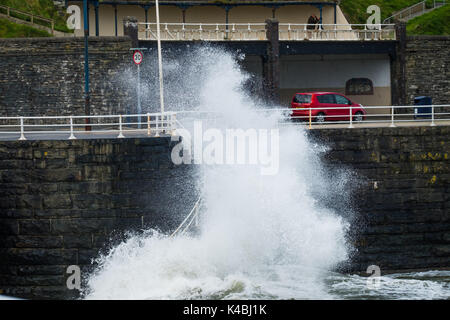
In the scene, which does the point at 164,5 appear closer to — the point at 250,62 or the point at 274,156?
the point at 250,62

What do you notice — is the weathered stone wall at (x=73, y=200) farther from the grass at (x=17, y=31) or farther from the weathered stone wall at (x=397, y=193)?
the grass at (x=17, y=31)

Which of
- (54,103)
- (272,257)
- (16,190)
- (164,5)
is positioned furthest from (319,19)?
(16,190)

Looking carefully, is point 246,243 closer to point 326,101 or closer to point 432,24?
point 326,101

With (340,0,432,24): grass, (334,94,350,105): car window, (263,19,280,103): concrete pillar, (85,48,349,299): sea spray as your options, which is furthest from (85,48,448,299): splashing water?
(340,0,432,24): grass

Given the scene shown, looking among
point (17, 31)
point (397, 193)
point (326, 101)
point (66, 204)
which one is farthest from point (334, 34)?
point (66, 204)

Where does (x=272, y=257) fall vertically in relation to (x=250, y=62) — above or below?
below

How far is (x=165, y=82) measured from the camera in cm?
3188

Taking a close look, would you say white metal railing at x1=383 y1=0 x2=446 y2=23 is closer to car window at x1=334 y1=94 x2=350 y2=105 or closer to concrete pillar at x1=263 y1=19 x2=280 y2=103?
concrete pillar at x1=263 y1=19 x2=280 y2=103

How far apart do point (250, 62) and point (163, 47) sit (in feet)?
18.0

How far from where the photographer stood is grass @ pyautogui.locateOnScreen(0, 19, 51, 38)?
36.5 meters

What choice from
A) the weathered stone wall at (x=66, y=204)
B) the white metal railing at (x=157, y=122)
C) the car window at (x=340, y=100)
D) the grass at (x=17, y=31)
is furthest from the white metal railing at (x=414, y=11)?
the weathered stone wall at (x=66, y=204)

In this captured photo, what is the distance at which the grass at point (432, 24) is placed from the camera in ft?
→ 141

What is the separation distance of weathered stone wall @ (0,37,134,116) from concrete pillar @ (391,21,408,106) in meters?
12.6

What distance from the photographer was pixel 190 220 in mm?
20203
